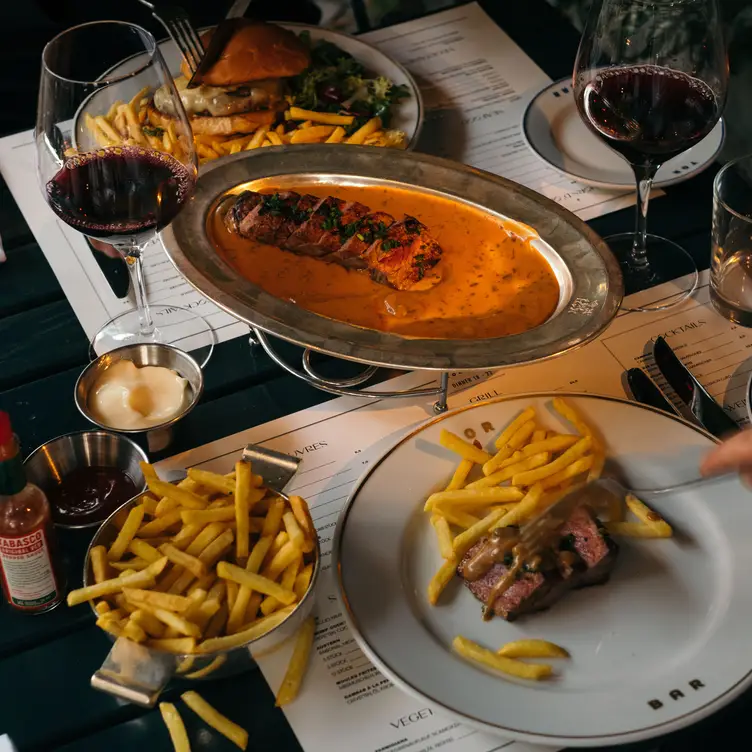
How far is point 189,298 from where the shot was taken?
2295 mm

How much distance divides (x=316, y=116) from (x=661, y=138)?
93 cm

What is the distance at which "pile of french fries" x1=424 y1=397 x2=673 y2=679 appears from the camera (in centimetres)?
160

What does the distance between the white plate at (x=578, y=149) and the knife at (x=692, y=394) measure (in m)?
0.58

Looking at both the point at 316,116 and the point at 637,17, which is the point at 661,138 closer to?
the point at 637,17

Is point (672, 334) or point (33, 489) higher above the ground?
point (33, 489)


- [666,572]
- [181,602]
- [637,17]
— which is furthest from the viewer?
[637,17]

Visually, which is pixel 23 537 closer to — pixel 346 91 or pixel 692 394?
pixel 692 394

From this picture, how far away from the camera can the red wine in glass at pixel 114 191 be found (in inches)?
71.5

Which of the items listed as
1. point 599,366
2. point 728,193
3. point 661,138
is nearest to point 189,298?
point 599,366

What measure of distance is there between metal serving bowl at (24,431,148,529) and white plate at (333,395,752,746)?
1.39ft

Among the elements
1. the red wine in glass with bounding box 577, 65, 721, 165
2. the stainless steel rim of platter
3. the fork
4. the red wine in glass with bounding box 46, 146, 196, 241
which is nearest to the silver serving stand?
the stainless steel rim of platter

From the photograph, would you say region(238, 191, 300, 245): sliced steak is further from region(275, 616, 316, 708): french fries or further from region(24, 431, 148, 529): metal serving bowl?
region(275, 616, 316, 708): french fries

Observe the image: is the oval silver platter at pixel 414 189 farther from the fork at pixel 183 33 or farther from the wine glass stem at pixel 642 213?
the fork at pixel 183 33

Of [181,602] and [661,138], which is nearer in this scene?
[181,602]
